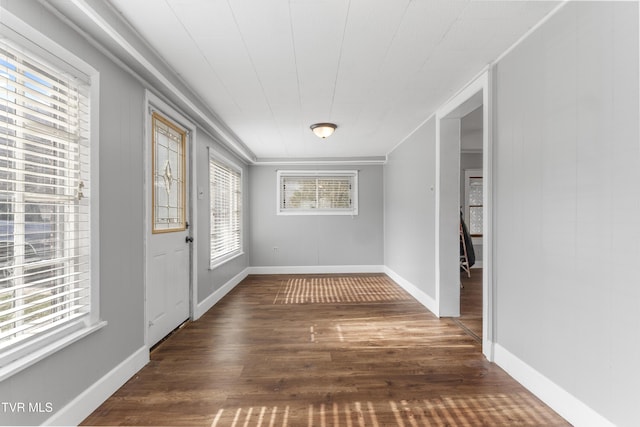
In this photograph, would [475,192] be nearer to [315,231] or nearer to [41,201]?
[315,231]

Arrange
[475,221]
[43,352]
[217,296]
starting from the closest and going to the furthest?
[43,352] < [217,296] < [475,221]

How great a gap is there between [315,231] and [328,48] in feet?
14.6

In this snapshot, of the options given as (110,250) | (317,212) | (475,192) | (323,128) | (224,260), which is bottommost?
(224,260)

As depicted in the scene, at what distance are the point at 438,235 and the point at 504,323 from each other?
1328mm

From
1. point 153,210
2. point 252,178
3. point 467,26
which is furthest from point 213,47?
point 252,178

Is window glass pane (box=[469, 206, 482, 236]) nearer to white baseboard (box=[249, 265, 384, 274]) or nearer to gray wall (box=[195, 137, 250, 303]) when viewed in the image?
white baseboard (box=[249, 265, 384, 274])

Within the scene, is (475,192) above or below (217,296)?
above

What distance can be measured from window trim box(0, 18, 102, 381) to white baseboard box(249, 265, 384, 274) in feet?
14.5

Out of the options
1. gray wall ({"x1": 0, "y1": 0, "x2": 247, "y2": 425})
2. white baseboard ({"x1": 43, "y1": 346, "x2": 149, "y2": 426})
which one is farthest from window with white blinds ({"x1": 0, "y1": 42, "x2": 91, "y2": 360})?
white baseboard ({"x1": 43, "y1": 346, "x2": 149, "y2": 426})

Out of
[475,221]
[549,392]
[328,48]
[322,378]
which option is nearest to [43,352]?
[322,378]

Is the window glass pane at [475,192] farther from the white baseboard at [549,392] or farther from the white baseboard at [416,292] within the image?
the white baseboard at [549,392]

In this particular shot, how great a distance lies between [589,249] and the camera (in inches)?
→ 64.1

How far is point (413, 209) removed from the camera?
4520 mm

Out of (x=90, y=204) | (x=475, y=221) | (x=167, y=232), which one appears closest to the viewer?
(x=90, y=204)
